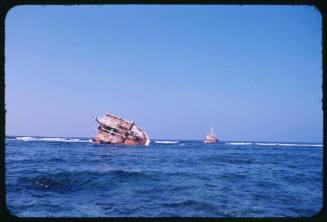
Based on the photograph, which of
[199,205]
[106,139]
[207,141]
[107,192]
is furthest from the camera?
[207,141]

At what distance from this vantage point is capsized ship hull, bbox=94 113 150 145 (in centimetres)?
3906

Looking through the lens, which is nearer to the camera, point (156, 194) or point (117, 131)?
point (156, 194)

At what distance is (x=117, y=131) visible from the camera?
1555 inches

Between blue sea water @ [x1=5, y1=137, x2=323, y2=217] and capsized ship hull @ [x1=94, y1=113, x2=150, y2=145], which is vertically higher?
capsized ship hull @ [x1=94, y1=113, x2=150, y2=145]

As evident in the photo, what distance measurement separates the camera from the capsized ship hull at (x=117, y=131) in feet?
128

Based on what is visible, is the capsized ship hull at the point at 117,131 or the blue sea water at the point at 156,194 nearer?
the blue sea water at the point at 156,194

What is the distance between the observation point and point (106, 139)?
130 feet

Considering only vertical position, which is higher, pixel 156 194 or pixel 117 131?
pixel 117 131

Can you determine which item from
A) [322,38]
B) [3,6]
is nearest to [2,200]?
[3,6]

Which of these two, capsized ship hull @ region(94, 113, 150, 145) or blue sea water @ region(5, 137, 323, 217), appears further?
capsized ship hull @ region(94, 113, 150, 145)

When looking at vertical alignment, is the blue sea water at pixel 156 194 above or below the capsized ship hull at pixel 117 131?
below
